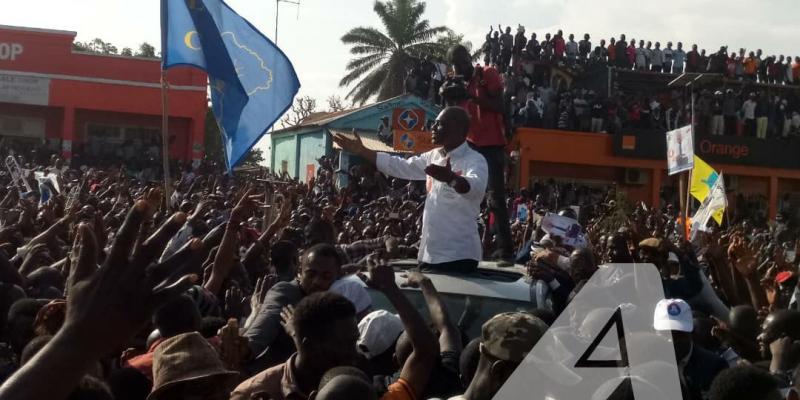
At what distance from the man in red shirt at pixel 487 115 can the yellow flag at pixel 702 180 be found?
21.0ft

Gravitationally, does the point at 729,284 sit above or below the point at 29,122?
below

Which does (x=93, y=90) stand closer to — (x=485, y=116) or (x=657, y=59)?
(x=657, y=59)

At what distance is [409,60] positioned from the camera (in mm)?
41844

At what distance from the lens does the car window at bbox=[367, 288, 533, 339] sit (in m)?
4.65

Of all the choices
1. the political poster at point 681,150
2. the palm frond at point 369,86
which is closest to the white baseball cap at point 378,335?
the political poster at point 681,150

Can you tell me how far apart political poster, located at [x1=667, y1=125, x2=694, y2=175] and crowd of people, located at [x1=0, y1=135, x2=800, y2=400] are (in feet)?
14.5

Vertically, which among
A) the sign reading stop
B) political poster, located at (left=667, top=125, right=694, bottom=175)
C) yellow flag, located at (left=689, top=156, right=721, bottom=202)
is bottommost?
yellow flag, located at (left=689, top=156, right=721, bottom=202)

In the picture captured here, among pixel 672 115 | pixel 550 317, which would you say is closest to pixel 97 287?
pixel 550 317

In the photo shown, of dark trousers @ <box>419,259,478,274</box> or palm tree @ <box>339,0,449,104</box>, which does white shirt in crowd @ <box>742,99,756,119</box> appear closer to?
palm tree @ <box>339,0,449,104</box>

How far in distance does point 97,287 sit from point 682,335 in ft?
8.74

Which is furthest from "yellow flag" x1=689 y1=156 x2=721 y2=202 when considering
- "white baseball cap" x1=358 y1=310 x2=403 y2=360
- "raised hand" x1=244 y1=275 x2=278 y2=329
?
"white baseball cap" x1=358 y1=310 x2=403 y2=360

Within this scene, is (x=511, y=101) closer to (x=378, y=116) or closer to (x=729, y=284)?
(x=378, y=116)

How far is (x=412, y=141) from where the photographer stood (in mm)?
20516

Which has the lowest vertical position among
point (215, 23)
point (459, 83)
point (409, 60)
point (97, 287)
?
point (97, 287)
